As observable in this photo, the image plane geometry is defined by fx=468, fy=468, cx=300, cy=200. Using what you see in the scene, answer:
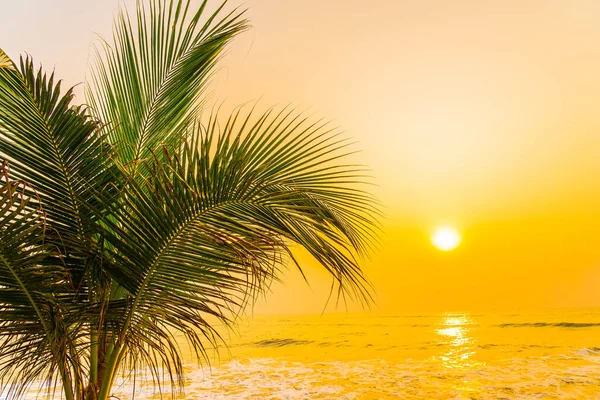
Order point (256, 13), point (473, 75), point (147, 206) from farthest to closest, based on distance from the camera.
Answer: point (473, 75) → point (256, 13) → point (147, 206)

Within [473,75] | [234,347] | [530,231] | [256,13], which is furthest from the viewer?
[530,231]

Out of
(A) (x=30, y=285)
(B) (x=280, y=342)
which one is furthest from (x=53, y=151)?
(B) (x=280, y=342)

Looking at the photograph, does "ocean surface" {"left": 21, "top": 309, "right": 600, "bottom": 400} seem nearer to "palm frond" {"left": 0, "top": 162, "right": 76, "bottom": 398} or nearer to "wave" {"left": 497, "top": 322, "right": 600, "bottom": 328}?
"wave" {"left": 497, "top": 322, "right": 600, "bottom": 328}

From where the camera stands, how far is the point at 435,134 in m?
11.0

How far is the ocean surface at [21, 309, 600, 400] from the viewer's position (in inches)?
300

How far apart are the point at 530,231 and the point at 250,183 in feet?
62.0

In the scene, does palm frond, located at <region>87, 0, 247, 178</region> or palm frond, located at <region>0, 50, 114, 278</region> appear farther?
palm frond, located at <region>87, 0, 247, 178</region>

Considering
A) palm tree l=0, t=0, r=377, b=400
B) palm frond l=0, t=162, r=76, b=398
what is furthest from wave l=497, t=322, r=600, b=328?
palm frond l=0, t=162, r=76, b=398

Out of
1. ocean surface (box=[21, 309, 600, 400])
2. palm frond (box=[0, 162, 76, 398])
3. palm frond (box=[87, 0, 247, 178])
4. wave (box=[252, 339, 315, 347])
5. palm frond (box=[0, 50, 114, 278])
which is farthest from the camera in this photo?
wave (box=[252, 339, 315, 347])

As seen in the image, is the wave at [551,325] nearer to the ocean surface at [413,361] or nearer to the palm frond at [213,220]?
the ocean surface at [413,361]

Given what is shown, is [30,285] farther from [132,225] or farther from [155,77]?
[155,77]

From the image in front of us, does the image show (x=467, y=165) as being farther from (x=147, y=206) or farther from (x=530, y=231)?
(x=147, y=206)

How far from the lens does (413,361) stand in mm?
12352

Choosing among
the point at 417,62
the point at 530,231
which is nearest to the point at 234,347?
the point at 417,62
